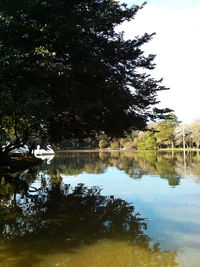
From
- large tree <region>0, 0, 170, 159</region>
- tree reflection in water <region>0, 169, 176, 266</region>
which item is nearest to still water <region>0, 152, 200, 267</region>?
tree reflection in water <region>0, 169, 176, 266</region>

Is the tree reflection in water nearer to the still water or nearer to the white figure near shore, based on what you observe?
the still water

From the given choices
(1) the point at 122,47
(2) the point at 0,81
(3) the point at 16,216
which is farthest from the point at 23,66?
(3) the point at 16,216

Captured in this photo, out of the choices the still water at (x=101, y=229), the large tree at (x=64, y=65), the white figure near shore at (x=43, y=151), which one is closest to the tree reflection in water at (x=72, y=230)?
the still water at (x=101, y=229)

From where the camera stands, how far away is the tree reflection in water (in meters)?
3.89

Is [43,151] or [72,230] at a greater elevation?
[43,151]

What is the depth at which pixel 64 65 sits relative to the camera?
28.8ft

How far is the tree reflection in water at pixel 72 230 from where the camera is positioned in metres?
3.89

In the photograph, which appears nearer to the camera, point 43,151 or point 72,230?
point 72,230

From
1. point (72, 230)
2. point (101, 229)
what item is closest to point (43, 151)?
point (72, 230)

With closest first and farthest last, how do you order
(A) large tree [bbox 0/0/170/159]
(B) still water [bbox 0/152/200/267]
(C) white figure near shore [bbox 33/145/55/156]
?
(B) still water [bbox 0/152/200/267] → (A) large tree [bbox 0/0/170/159] → (C) white figure near shore [bbox 33/145/55/156]

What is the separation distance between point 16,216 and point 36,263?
271cm

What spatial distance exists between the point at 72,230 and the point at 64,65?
19.9ft

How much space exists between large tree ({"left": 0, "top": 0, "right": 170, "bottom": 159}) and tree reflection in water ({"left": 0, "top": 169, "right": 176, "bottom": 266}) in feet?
9.68

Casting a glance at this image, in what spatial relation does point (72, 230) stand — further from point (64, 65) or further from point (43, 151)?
point (43, 151)
